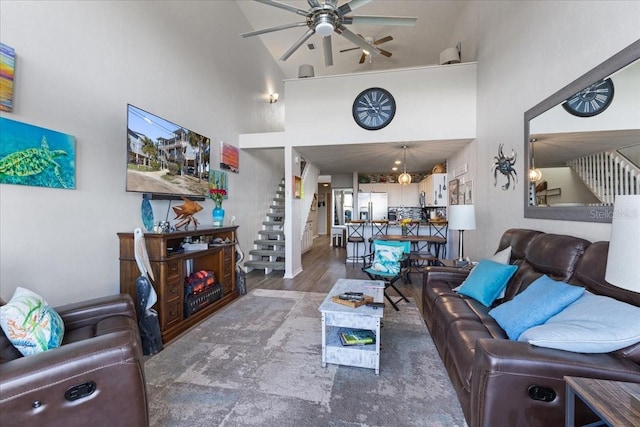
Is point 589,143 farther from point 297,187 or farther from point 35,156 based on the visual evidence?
point 297,187

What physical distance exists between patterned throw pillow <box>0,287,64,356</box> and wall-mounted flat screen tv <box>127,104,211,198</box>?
59.3 inches

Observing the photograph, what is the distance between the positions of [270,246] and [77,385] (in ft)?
15.5

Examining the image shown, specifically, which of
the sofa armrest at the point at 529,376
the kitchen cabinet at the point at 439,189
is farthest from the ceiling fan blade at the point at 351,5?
the kitchen cabinet at the point at 439,189

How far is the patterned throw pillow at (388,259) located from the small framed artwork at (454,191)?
270 cm

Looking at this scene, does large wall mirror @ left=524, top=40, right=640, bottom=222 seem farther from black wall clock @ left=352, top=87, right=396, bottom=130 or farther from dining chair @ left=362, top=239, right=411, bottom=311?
black wall clock @ left=352, top=87, right=396, bottom=130

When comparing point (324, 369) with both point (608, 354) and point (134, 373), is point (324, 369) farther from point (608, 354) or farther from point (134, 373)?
point (608, 354)

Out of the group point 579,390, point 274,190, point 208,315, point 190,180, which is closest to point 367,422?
point 579,390

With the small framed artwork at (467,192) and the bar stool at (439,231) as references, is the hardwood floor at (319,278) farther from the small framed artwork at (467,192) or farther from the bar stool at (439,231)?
the small framed artwork at (467,192)

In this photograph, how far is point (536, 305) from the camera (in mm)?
1658

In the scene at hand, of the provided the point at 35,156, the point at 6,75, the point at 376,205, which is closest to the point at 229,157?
the point at 35,156

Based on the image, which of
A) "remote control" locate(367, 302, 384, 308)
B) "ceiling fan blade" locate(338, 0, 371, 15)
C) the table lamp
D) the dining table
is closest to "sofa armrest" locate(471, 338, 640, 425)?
"remote control" locate(367, 302, 384, 308)

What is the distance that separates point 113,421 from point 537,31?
14.1ft

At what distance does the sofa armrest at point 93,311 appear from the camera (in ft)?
6.12

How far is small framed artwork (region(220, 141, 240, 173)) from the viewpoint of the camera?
4648 mm
